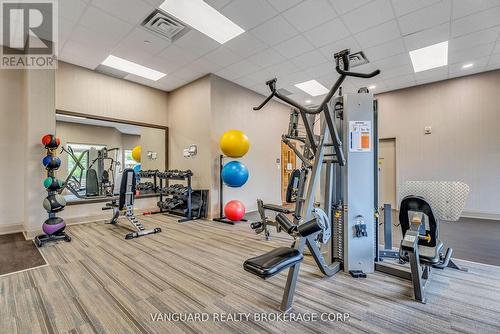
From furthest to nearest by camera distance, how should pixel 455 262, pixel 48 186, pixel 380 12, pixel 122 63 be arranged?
pixel 122 63 → pixel 48 186 → pixel 380 12 → pixel 455 262

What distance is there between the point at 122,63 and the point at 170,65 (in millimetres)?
1019

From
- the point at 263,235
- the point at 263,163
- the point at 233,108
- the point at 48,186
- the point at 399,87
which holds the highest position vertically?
the point at 399,87

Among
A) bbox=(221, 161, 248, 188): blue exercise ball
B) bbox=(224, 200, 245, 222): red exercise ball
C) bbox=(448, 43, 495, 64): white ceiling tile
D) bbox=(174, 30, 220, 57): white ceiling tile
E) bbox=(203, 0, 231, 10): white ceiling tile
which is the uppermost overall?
→ bbox=(174, 30, 220, 57): white ceiling tile

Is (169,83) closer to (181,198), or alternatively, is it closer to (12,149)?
(181,198)

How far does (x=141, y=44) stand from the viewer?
414 cm

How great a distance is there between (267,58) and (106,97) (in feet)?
12.7

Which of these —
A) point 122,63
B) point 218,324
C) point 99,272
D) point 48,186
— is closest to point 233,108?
point 122,63

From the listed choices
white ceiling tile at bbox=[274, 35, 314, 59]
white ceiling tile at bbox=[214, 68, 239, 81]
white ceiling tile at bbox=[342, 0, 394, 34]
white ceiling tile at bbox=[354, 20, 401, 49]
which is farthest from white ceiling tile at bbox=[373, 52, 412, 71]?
white ceiling tile at bbox=[214, 68, 239, 81]

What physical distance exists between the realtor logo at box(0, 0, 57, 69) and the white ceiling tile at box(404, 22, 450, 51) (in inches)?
218

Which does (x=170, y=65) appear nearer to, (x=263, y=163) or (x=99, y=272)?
(x=263, y=163)

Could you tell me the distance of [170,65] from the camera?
4992 mm

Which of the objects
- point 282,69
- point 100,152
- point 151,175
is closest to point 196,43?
point 282,69

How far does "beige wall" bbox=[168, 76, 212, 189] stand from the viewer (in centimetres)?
547

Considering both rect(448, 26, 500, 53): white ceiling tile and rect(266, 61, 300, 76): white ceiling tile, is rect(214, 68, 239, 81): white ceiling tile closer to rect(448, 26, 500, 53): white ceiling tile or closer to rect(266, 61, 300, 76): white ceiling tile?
rect(266, 61, 300, 76): white ceiling tile
